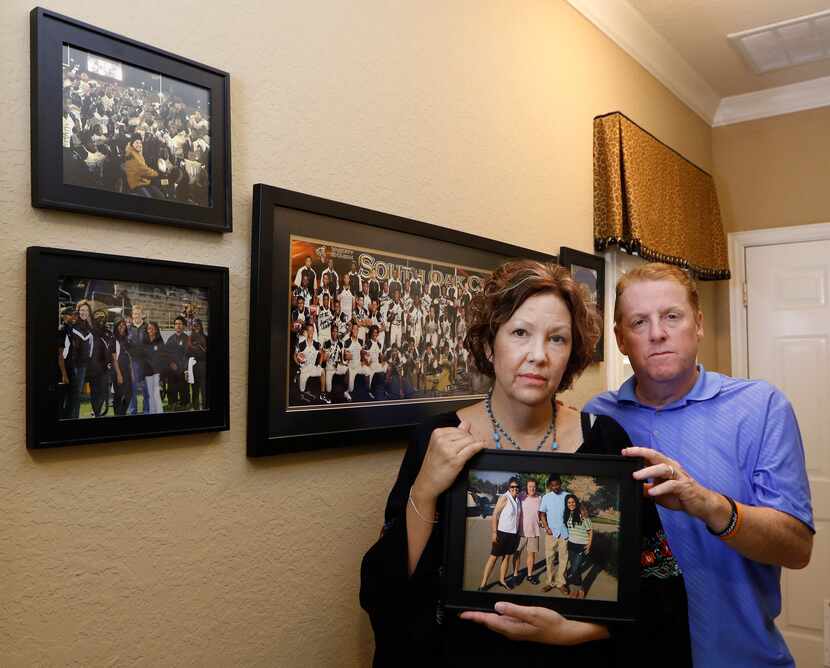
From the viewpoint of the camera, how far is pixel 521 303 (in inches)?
48.6

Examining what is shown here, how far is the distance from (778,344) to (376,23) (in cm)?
291

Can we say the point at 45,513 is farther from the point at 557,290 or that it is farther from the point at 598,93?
the point at 598,93

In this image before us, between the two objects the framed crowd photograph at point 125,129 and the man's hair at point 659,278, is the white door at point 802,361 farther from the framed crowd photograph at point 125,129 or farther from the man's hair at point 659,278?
the framed crowd photograph at point 125,129

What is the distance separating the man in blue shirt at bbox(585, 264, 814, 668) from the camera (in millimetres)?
1416

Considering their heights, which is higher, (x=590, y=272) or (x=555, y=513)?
(x=590, y=272)

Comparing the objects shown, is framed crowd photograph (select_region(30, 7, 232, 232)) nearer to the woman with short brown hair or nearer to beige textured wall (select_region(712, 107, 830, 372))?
the woman with short brown hair

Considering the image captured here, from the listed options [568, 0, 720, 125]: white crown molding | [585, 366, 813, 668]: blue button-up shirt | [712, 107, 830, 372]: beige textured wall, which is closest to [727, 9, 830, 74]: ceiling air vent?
[568, 0, 720, 125]: white crown molding

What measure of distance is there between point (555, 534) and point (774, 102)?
342 cm

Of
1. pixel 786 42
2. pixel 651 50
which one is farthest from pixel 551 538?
pixel 786 42

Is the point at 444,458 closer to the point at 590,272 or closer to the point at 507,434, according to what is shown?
the point at 507,434

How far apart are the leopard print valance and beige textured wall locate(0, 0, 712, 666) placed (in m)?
0.60

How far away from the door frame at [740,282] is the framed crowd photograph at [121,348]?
3.23 metres

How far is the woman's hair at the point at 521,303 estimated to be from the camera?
48.6 inches

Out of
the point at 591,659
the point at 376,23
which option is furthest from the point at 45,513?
the point at 376,23
